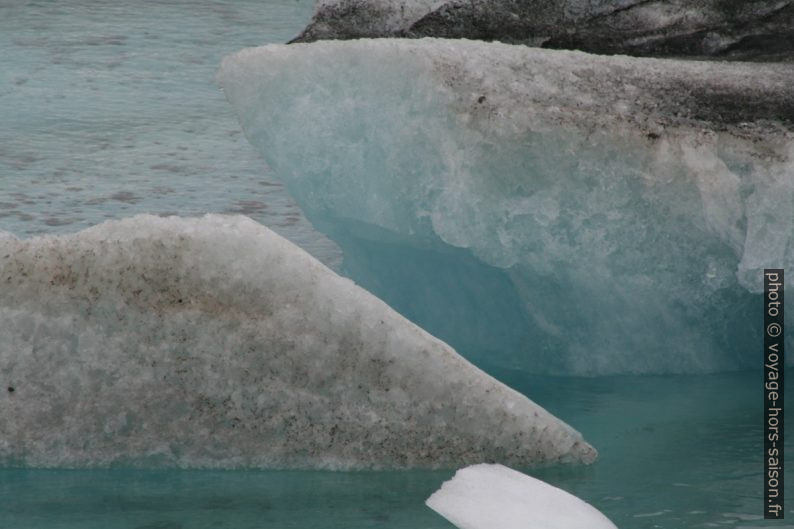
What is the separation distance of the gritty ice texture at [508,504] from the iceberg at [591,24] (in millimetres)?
1487

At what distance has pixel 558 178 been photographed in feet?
10.8

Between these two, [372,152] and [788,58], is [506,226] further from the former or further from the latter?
[788,58]

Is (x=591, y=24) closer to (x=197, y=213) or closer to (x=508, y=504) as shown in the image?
(x=197, y=213)

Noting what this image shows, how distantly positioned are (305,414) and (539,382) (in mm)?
910

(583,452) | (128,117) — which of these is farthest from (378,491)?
(128,117)

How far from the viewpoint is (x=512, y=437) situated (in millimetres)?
2822

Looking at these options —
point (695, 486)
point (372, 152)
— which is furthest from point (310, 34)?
point (695, 486)

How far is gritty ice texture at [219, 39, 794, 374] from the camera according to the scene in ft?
10.7

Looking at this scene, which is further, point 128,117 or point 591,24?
point 128,117

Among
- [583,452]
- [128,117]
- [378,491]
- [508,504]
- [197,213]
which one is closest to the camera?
[508,504]

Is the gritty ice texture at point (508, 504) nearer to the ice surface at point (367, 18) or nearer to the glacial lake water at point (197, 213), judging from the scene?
the glacial lake water at point (197, 213)

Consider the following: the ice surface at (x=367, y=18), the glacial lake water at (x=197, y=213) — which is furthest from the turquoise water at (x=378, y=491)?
the ice surface at (x=367, y=18)

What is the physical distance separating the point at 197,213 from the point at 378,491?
2163mm

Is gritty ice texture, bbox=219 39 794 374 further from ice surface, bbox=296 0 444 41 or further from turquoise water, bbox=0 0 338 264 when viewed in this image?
turquoise water, bbox=0 0 338 264
